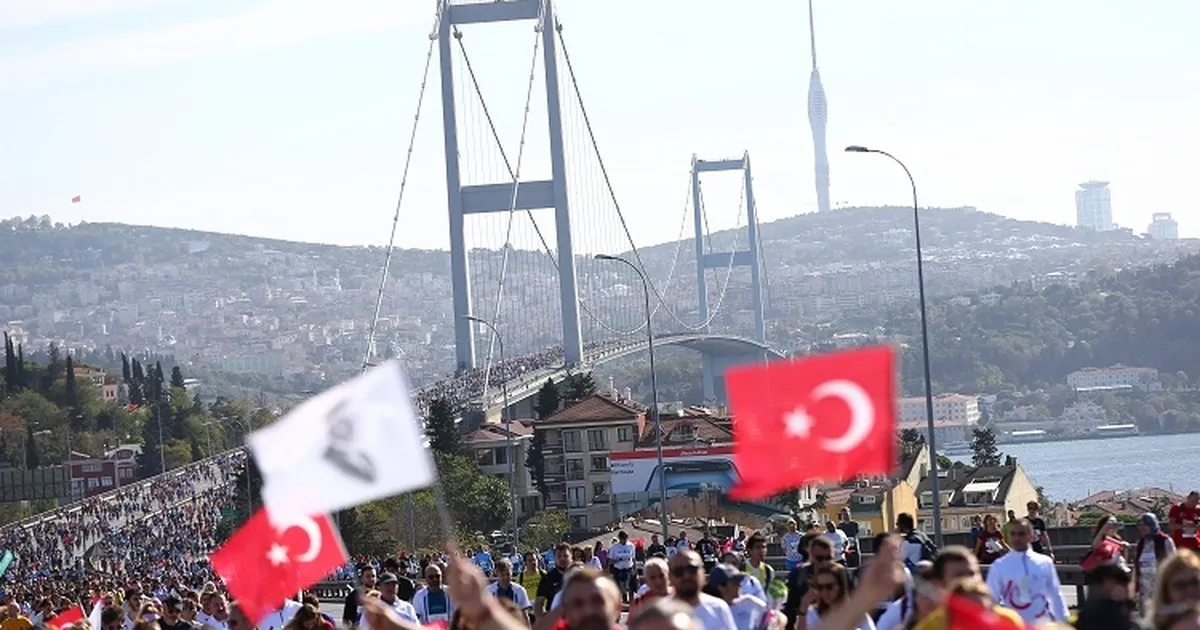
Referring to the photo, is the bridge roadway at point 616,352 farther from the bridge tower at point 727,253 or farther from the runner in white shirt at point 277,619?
the runner in white shirt at point 277,619

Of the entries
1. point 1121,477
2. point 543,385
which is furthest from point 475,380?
point 1121,477

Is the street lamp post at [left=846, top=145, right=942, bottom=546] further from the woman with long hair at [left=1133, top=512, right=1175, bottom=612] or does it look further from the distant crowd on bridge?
the distant crowd on bridge

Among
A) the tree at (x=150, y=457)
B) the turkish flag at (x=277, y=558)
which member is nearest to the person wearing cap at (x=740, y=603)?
the turkish flag at (x=277, y=558)

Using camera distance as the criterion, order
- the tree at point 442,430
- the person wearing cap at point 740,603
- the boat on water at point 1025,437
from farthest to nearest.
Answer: the boat on water at point 1025,437
the tree at point 442,430
the person wearing cap at point 740,603

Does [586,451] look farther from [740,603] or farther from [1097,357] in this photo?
[1097,357]

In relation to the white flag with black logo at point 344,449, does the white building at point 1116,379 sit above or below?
below

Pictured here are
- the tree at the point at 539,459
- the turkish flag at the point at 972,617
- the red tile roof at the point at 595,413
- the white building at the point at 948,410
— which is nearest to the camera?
the turkish flag at the point at 972,617

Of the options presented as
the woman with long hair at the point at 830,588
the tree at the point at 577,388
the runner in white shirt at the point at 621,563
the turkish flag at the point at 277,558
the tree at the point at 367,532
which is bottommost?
the tree at the point at 367,532

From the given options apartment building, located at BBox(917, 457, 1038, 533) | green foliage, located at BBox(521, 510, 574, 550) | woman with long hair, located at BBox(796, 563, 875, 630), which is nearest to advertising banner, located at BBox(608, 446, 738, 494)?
apartment building, located at BBox(917, 457, 1038, 533)
